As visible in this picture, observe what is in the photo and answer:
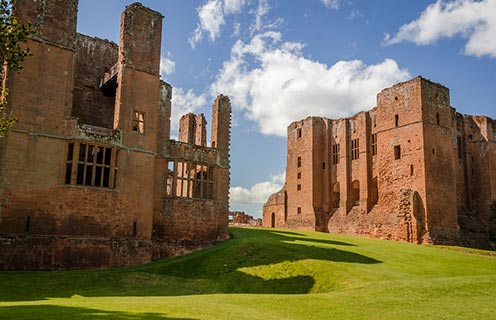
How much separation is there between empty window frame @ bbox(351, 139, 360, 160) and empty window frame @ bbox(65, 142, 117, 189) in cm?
3207

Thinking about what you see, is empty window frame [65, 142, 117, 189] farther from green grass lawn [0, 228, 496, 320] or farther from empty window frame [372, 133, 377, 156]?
empty window frame [372, 133, 377, 156]

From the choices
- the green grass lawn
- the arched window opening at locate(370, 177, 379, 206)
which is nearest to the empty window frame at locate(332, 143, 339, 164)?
the arched window opening at locate(370, 177, 379, 206)

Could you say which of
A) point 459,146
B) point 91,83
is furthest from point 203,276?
point 459,146

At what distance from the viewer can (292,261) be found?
73.6 feet

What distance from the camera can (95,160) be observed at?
977 inches

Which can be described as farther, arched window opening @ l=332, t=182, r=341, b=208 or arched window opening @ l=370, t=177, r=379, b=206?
arched window opening @ l=332, t=182, r=341, b=208

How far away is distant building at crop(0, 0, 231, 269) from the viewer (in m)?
22.6

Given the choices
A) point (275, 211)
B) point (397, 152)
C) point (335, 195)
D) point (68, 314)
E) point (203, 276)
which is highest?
point (397, 152)

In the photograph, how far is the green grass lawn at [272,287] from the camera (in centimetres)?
1245

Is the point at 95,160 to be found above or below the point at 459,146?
below

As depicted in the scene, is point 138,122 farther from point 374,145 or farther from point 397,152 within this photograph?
point 374,145

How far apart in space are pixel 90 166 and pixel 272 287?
12278 mm

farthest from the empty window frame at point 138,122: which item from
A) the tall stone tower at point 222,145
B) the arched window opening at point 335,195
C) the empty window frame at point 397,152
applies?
the arched window opening at point 335,195

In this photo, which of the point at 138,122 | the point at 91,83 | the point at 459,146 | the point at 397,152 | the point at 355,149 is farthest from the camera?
the point at 355,149
